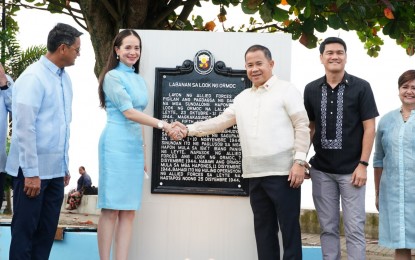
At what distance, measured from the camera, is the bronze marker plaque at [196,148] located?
6.67m

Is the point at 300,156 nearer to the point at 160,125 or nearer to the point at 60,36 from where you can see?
the point at 160,125

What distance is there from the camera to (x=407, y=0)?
28.9 feet

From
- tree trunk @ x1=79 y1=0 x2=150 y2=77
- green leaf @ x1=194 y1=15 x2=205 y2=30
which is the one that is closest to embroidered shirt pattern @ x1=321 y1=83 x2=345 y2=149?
tree trunk @ x1=79 y1=0 x2=150 y2=77

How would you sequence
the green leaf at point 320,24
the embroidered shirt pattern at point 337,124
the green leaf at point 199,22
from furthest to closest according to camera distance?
the green leaf at point 199,22 → the green leaf at point 320,24 → the embroidered shirt pattern at point 337,124

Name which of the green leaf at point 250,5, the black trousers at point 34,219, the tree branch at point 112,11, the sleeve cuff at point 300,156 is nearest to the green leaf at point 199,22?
the tree branch at point 112,11

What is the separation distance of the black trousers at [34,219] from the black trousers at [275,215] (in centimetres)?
162

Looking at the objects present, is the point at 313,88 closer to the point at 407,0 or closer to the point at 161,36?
the point at 161,36

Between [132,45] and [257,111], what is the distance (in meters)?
1.22

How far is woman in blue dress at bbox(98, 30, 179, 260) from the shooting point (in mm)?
5930

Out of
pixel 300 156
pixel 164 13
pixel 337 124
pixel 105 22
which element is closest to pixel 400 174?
pixel 337 124

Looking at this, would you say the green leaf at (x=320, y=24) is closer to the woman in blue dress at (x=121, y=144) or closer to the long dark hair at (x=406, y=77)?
the long dark hair at (x=406, y=77)

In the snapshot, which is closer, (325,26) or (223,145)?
(223,145)

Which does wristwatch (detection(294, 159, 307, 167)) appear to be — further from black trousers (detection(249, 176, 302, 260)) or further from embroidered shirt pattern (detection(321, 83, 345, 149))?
embroidered shirt pattern (detection(321, 83, 345, 149))

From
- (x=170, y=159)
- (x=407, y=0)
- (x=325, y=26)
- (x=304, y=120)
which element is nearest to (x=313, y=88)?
(x=304, y=120)
